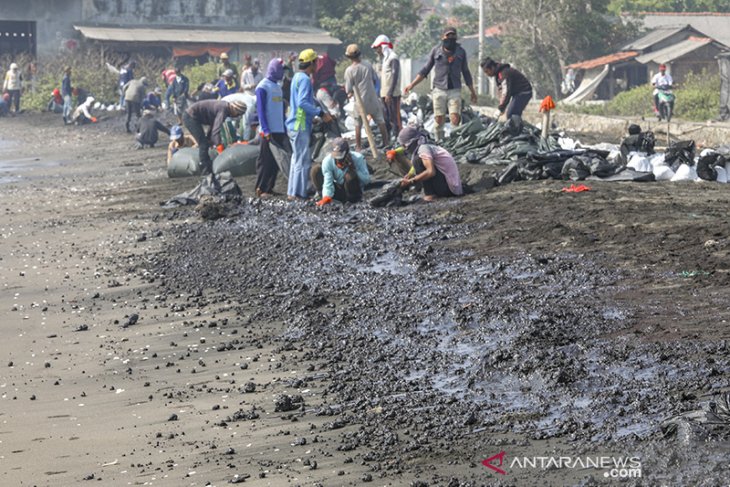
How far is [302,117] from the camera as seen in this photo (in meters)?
13.1

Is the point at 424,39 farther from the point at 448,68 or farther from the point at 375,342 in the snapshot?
the point at 375,342

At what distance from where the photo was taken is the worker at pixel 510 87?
15.4 metres

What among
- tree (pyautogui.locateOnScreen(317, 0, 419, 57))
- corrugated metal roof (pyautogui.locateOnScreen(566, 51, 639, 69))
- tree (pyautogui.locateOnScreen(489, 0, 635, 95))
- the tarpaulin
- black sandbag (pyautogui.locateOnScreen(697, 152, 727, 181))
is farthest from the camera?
tree (pyautogui.locateOnScreen(317, 0, 419, 57))

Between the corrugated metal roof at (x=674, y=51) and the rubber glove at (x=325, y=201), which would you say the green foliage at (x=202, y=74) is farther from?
the rubber glove at (x=325, y=201)

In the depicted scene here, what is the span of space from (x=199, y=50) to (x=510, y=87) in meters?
26.9

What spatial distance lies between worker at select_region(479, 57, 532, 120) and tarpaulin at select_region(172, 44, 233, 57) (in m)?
26.4

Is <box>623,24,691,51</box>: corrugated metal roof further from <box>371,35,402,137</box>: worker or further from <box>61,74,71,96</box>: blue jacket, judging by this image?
<box>371,35,402,137</box>: worker

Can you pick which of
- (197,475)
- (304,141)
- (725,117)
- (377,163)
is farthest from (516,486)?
(725,117)

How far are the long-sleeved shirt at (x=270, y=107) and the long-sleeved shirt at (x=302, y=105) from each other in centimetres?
35

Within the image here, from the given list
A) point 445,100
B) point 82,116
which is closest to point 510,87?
point 445,100

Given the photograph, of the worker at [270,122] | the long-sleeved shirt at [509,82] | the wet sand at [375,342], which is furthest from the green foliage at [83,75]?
the wet sand at [375,342]

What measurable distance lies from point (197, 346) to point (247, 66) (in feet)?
49.9

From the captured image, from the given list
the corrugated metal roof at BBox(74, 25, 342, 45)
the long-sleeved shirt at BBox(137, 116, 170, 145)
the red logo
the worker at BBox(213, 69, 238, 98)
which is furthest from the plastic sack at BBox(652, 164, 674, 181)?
the corrugated metal roof at BBox(74, 25, 342, 45)

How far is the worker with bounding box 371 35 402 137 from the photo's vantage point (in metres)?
16.2
